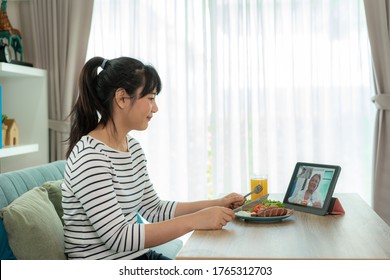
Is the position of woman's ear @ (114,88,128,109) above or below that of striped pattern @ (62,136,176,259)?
above

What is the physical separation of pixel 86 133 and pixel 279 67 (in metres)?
1.80

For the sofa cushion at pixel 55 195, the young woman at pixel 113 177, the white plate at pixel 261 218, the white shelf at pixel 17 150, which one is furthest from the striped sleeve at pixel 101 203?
the white shelf at pixel 17 150

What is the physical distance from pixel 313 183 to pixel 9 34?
204cm

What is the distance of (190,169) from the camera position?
3549 mm

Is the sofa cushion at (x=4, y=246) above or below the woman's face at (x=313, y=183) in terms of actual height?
below

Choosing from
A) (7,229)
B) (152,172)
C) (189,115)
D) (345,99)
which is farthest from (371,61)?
(7,229)

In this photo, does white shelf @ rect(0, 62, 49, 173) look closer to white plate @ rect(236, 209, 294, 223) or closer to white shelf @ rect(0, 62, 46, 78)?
white shelf @ rect(0, 62, 46, 78)

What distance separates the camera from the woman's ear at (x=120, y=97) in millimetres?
1852

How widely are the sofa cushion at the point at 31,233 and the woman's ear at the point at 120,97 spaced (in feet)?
1.43

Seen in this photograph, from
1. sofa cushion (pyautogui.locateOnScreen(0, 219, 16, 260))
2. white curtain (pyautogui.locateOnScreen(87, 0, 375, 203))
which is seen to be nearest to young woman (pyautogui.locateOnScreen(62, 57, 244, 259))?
sofa cushion (pyautogui.locateOnScreen(0, 219, 16, 260))

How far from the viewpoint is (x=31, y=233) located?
1.80 metres

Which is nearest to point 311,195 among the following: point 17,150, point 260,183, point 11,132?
point 260,183

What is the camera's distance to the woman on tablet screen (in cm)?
198

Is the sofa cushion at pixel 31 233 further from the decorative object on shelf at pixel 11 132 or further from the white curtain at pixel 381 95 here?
the white curtain at pixel 381 95
